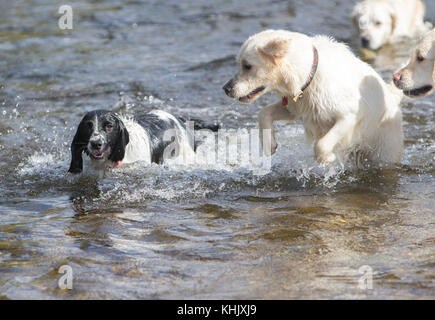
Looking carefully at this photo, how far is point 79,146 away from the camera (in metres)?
5.63

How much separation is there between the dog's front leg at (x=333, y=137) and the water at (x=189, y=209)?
0.33 meters

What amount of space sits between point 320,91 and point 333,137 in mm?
405

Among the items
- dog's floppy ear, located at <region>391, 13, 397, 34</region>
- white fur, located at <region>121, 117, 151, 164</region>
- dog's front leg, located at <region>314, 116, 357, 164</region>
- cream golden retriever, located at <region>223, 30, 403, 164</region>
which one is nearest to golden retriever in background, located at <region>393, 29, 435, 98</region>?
cream golden retriever, located at <region>223, 30, 403, 164</region>

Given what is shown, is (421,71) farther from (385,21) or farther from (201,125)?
(385,21)

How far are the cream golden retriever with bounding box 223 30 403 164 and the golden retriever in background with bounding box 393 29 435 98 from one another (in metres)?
0.18

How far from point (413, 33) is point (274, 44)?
301 inches

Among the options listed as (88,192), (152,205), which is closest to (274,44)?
(152,205)

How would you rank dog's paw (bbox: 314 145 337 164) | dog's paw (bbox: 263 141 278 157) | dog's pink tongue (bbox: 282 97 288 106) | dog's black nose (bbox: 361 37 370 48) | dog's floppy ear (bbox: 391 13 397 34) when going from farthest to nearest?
dog's floppy ear (bbox: 391 13 397 34) < dog's black nose (bbox: 361 37 370 48) < dog's paw (bbox: 263 141 278 157) < dog's pink tongue (bbox: 282 97 288 106) < dog's paw (bbox: 314 145 337 164)

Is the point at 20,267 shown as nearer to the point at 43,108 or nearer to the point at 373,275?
the point at 373,275

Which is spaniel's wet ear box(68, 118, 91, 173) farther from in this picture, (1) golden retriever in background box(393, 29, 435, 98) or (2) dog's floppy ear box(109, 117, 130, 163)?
(1) golden retriever in background box(393, 29, 435, 98)

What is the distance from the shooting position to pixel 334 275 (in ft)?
12.4

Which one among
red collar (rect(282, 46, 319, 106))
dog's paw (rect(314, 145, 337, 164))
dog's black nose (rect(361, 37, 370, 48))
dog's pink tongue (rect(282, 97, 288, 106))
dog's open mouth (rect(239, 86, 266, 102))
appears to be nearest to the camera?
red collar (rect(282, 46, 319, 106))

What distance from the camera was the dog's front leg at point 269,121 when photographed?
5742mm

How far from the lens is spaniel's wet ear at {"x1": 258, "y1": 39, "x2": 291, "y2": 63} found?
16.8ft
